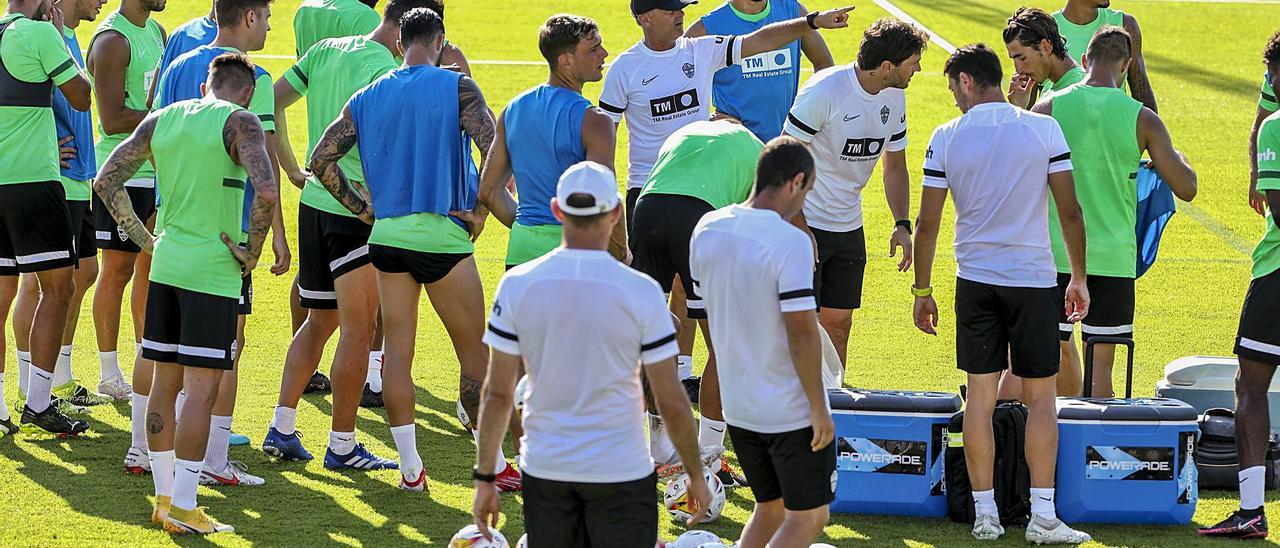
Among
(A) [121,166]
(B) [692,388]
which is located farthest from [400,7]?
(B) [692,388]

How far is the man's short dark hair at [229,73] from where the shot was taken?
6297 millimetres

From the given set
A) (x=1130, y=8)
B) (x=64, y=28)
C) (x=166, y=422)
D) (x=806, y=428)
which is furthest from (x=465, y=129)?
(x=1130, y=8)

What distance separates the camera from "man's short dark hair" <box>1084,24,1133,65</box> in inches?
269

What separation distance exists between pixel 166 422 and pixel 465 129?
1.73 metres

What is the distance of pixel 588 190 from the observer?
175 inches

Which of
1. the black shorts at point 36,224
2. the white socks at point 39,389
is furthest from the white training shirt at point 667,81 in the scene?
the white socks at point 39,389

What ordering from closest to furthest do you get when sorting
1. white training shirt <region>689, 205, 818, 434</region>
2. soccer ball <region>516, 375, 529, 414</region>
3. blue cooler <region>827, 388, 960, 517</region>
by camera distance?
1. soccer ball <region>516, 375, 529, 414</region>
2. white training shirt <region>689, 205, 818, 434</region>
3. blue cooler <region>827, 388, 960, 517</region>

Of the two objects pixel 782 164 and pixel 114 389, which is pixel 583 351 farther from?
pixel 114 389

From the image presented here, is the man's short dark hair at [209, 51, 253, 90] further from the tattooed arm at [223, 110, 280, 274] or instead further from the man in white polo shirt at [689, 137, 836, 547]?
the man in white polo shirt at [689, 137, 836, 547]

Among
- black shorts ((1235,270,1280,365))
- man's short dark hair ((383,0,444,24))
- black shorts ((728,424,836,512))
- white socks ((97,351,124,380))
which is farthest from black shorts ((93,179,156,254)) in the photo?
black shorts ((1235,270,1280,365))

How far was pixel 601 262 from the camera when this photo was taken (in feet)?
14.4

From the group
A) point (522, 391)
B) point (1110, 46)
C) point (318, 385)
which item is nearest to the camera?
point (522, 391)

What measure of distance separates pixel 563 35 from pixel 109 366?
3665mm

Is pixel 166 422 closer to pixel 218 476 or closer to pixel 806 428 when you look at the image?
pixel 218 476
